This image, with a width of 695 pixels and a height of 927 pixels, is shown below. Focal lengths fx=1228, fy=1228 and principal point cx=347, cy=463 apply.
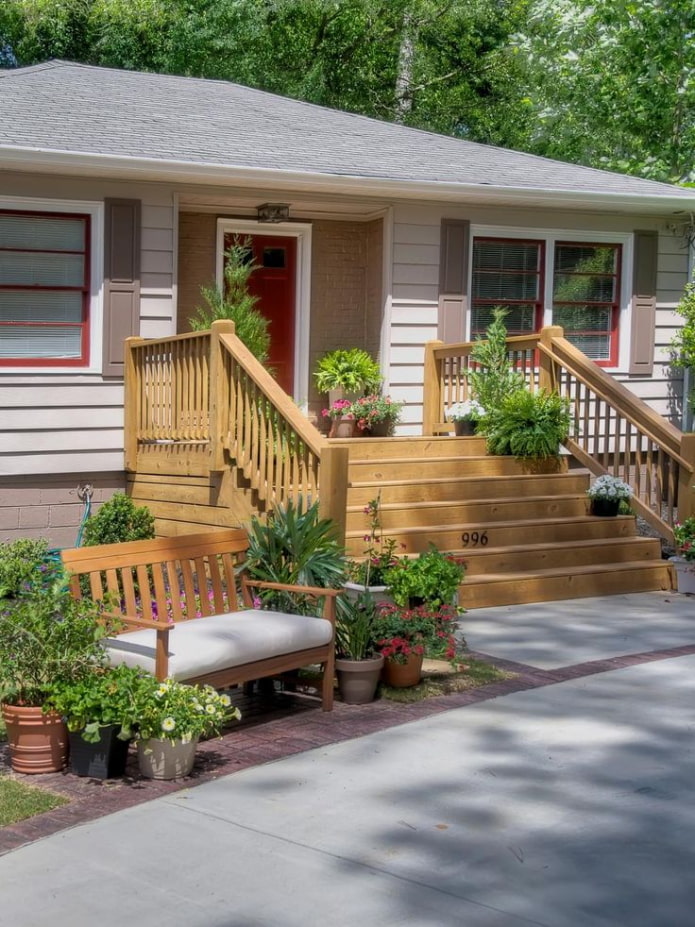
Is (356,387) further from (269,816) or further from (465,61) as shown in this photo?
(465,61)

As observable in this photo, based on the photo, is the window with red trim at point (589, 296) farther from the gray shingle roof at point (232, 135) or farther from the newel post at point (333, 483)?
the newel post at point (333, 483)

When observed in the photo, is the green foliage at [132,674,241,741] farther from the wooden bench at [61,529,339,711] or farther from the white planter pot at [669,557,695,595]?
the white planter pot at [669,557,695,595]

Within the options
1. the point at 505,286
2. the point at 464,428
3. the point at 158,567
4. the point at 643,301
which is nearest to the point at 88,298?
the point at 464,428

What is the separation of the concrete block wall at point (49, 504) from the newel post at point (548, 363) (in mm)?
4036

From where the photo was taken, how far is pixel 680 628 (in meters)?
8.70

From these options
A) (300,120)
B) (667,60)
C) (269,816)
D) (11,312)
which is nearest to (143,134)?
(11,312)

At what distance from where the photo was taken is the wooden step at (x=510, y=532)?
9477 mm

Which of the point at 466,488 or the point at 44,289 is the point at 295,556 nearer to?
the point at 466,488

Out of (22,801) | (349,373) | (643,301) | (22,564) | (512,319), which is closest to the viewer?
(22,801)

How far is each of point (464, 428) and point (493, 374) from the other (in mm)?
603

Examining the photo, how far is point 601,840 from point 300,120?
10.8 meters

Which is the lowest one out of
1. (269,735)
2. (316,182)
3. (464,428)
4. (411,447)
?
(269,735)

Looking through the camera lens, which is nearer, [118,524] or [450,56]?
[118,524]

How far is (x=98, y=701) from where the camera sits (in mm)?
5172
